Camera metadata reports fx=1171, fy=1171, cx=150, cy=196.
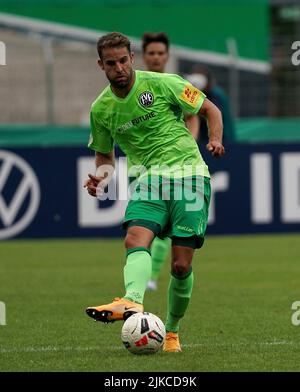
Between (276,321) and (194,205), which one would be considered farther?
(276,321)

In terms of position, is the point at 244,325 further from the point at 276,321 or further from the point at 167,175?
the point at 167,175

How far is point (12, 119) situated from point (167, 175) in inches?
423

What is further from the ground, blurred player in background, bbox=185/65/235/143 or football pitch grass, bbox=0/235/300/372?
blurred player in background, bbox=185/65/235/143

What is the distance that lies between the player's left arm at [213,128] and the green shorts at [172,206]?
0.35 meters

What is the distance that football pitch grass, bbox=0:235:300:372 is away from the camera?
23.6 feet

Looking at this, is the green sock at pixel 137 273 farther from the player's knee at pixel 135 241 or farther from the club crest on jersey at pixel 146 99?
the club crest on jersey at pixel 146 99

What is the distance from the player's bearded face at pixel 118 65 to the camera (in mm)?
7426

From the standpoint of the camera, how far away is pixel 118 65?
746cm

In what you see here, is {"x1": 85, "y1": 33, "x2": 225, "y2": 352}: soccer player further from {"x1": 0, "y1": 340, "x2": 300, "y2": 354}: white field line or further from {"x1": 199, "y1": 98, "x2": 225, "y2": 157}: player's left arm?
{"x1": 0, "y1": 340, "x2": 300, "y2": 354}: white field line

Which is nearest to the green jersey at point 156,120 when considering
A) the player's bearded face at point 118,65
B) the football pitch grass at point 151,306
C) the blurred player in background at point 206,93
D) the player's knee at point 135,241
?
the player's bearded face at point 118,65

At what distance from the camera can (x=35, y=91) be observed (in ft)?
58.7

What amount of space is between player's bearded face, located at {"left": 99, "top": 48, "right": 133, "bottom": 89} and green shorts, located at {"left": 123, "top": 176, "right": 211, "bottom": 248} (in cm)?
67

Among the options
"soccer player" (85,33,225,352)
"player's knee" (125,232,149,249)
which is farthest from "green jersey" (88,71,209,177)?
"player's knee" (125,232,149,249)
